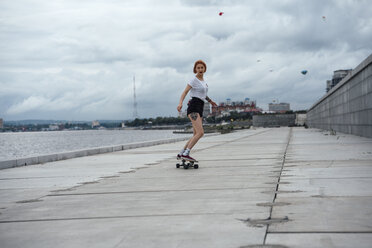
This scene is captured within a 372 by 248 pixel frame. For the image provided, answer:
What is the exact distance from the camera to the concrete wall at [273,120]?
424 ft

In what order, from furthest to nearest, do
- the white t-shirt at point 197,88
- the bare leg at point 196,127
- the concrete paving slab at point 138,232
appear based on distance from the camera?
the white t-shirt at point 197,88 < the bare leg at point 196,127 < the concrete paving slab at point 138,232

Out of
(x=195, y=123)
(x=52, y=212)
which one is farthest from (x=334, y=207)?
(x=195, y=123)

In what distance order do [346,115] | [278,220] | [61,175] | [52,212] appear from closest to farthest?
1. [278,220]
2. [52,212]
3. [61,175]
4. [346,115]

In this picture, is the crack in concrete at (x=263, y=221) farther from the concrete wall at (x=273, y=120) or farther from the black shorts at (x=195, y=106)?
the concrete wall at (x=273, y=120)

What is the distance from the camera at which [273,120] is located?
13012cm

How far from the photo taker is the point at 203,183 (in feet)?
21.9

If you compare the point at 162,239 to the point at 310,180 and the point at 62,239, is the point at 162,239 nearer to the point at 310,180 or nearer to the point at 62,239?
the point at 62,239

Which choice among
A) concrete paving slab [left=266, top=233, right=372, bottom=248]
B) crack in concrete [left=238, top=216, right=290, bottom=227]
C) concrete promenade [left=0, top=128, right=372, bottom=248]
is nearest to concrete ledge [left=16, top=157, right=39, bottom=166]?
concrete promenade [left=0, top=128, right=372, bottom=248]

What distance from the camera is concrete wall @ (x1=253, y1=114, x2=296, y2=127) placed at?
129 meters

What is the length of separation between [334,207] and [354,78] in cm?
1915

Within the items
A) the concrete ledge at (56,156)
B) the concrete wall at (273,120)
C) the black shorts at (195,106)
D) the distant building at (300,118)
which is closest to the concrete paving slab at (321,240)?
the black shorts at (195,106)

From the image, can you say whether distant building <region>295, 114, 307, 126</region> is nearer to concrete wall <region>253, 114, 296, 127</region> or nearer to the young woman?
concrete wall <region>253, 114, 296, 127</region>

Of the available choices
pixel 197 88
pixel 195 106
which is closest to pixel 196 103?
pixel 195 106

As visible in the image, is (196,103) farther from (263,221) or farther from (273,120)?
(273,120)
